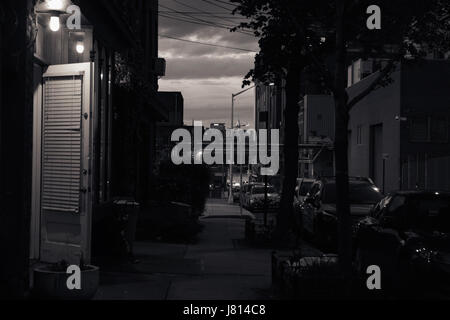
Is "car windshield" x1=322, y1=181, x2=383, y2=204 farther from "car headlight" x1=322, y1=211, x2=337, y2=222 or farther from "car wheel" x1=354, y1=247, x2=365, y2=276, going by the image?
"car wheel" x1=354, y1=247, x2=365, y2=276

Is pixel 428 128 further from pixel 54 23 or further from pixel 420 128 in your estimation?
pixel 54 23

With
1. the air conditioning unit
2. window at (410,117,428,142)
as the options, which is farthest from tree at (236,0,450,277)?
window at (410,117,428,142)

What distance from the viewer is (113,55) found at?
1499 centimetres

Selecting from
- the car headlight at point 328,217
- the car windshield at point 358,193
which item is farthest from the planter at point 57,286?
the car windshield at point 358,193

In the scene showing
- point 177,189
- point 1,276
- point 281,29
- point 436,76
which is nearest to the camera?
point 1,276

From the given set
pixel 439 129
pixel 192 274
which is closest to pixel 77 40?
pixel 192 274

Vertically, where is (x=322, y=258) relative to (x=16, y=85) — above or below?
below

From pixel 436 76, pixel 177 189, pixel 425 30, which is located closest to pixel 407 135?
pixel 436 76

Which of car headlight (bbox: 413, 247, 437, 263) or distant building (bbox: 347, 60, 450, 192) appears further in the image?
distant building (bbox: 347, 60, 450, 192)

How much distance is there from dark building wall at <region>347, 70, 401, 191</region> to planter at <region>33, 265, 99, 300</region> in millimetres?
28950

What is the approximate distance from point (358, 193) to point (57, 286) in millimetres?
12288

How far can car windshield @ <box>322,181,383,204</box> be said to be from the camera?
1902 cm
